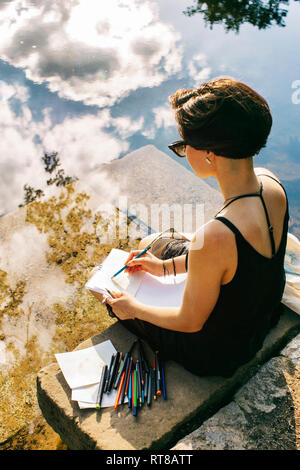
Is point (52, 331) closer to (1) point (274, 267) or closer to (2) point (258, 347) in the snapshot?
(2) point (258, 347)

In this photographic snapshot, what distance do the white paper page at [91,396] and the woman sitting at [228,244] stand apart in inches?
12.7

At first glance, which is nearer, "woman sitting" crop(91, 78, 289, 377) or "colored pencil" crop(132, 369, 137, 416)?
"woman sitting" crop(91, 78, 289, 377)

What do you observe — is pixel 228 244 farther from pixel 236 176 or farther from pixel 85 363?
pixel 85 363

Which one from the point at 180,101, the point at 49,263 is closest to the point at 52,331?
the point at 49,263

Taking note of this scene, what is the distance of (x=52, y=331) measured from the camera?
2.40 metres

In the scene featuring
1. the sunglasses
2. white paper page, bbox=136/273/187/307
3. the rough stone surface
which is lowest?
the rough stone surface

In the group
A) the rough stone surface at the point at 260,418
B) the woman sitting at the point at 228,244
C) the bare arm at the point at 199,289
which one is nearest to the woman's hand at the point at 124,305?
the woman sitting at the point at 228,244

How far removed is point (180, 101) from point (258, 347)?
112cm

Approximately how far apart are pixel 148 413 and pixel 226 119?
3.89ft

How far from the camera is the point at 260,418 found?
147cm

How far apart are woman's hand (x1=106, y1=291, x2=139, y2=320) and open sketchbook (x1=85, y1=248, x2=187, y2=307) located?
0.11m

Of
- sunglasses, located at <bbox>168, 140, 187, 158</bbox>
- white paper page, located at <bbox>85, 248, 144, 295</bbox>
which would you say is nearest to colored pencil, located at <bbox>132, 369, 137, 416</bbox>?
white paper page, located at <bbox>85, 248, 144, 295</bbox>

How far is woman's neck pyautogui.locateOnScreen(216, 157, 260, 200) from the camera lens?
51.8 inches

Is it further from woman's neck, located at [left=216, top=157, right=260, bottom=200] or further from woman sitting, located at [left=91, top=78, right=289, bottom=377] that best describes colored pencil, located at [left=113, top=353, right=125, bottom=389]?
woman's neck, located at [left=216, top=157, right=260, bottom=200]
